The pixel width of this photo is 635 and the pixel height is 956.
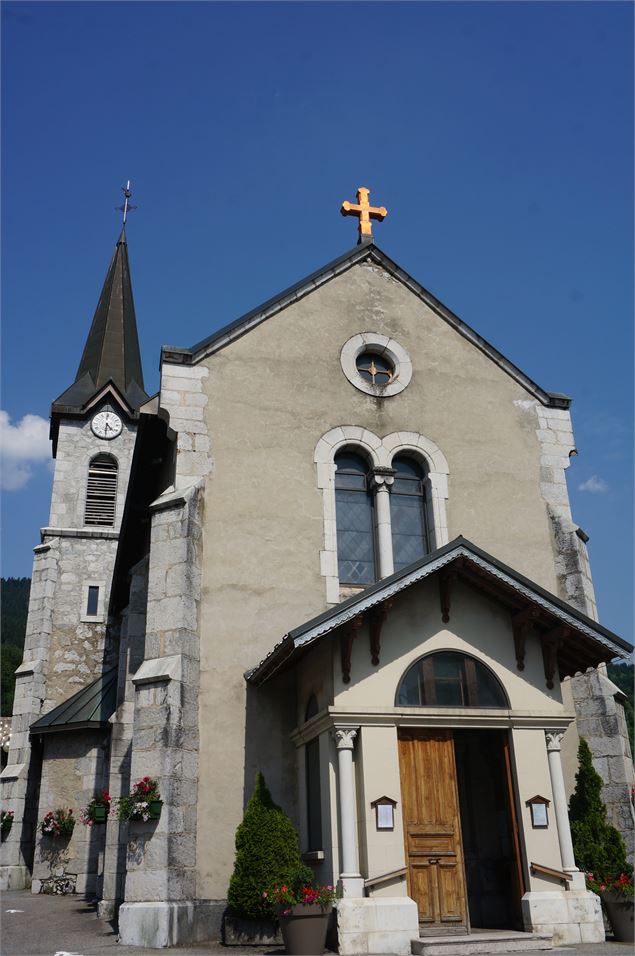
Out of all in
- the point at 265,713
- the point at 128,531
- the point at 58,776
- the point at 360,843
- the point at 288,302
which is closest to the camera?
the point at 360,843

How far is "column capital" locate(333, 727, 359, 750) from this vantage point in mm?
10914

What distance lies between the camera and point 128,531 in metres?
17.7

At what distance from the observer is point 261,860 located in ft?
36.9

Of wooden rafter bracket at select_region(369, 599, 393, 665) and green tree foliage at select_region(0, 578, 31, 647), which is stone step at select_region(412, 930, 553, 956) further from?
green tree foliage at select_region(0, 578, 31, 647)

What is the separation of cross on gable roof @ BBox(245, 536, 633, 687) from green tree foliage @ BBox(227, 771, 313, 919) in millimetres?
1953

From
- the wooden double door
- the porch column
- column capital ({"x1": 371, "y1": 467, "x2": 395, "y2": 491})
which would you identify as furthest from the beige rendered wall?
the wooden double door

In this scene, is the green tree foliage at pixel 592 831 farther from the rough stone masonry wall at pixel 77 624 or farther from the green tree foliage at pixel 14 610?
the green tree foliage at pixel 14 610

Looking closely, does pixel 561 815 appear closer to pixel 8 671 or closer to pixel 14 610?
pixel 8 671

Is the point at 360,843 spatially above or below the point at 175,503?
below

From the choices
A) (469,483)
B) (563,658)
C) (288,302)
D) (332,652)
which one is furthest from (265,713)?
(288,302)

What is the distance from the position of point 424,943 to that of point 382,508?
6917 millimetres

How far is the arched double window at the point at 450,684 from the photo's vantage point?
11570 mm

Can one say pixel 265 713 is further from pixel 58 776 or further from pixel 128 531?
pixel 58 776

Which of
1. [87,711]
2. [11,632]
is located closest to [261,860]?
[87,711]
